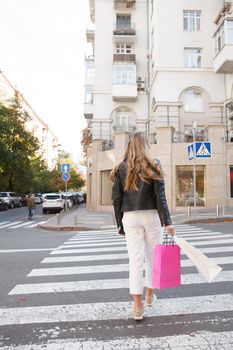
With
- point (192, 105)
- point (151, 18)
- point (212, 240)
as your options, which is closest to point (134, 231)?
point (212, 240)

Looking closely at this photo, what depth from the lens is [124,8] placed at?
111ft

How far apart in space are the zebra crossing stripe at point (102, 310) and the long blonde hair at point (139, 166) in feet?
4.68

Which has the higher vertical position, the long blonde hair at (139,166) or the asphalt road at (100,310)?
the long blonde hair at (139,166)

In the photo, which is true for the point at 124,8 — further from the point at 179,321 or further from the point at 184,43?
the point at 179,321

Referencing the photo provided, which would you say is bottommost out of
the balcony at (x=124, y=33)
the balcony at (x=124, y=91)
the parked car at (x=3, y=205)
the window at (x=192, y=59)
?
the parked car at (x=3, y=205)

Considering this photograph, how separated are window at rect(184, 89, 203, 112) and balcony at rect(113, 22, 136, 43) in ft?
27.6

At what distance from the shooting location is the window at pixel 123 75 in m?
31.5

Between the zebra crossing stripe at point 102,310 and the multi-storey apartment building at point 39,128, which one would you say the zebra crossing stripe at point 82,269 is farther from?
the multi-storey apartment building at point 39,128

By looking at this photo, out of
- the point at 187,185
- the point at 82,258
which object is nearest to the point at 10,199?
the point at 187,185

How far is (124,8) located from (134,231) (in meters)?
33.9

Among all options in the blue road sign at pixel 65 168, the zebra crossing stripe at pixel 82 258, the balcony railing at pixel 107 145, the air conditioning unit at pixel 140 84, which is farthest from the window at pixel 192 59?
the zebra crossing stripe at pixel 82 258

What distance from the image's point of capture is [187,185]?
23.8 metres

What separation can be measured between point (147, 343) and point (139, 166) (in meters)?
1.71

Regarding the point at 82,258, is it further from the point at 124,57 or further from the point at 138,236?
the point at 124,57
